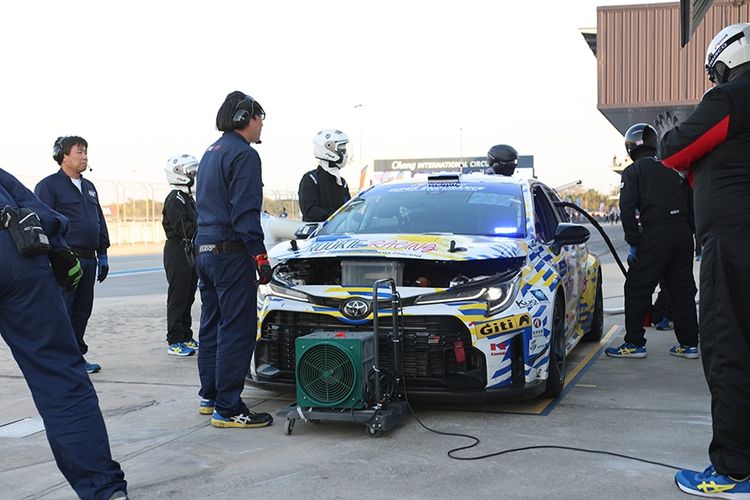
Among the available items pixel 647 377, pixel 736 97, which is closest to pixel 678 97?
pixel 647 377

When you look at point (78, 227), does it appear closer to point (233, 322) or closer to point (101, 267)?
point (101, 267)

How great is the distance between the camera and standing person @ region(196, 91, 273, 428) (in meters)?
4.75

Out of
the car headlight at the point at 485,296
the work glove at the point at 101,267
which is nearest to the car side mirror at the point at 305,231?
the car headlight at the point at 485,296

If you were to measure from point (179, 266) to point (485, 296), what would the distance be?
3771 millimetres

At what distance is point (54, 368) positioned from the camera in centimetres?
323

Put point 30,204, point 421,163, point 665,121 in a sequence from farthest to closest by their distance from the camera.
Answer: point 421,163 → point 665,121 → point 30,204

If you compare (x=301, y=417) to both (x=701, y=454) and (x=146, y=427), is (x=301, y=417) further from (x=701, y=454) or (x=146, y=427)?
(x=701, y=454)

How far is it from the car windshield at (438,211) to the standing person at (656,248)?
1.47 m

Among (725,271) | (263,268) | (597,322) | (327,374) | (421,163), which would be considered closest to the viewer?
(725,271)

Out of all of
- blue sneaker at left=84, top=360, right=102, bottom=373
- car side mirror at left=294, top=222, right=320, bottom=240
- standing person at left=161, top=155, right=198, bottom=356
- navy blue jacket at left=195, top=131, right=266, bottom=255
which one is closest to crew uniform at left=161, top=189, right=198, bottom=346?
standing person at left=161, top=155, right=198, bottom=356

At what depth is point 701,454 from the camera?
4207 millimetres

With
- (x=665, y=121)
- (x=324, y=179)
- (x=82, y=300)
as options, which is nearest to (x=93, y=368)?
(x=82, y=300)

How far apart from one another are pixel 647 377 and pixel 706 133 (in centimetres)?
312

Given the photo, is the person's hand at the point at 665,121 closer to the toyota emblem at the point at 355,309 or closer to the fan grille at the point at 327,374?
the toyota emblem at the point at 355,309
